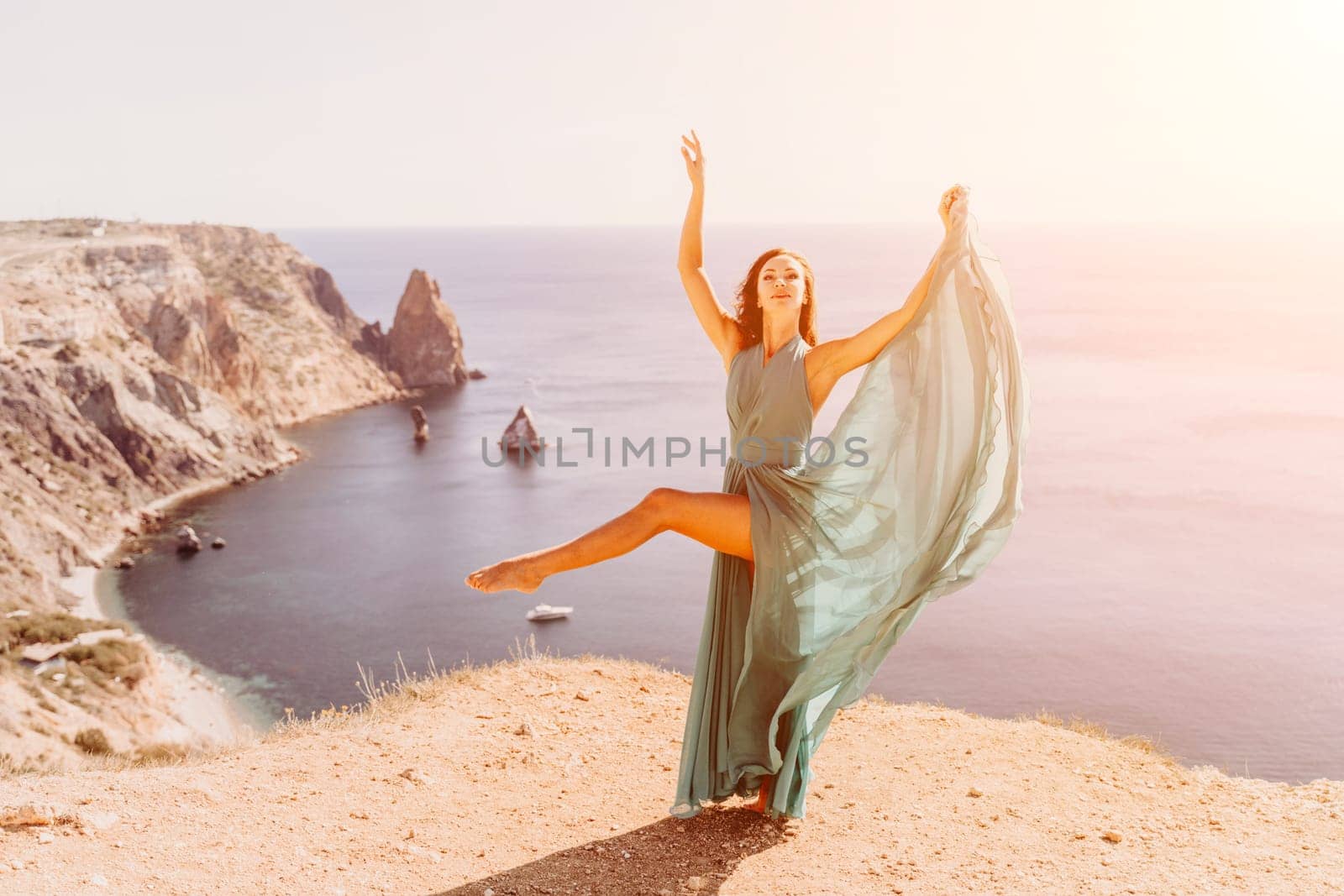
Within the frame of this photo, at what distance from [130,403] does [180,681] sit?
2431 centimetres

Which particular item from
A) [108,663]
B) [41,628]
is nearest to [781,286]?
[108,663]

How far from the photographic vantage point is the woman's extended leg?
4582 millimetres

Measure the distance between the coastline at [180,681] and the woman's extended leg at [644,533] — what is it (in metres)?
12.6

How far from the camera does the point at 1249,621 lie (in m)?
41.7

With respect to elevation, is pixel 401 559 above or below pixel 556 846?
below

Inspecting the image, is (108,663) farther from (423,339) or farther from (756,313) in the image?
(423,339)

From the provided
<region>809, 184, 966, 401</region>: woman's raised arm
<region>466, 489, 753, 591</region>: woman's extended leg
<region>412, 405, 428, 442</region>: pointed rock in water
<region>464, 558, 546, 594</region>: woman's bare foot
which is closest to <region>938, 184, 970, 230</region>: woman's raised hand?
<region>809, 184, 966, 401</region>: woman's raised arm

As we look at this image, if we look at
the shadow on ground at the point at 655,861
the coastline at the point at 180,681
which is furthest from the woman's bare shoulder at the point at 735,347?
the coastline at the point at 180,681

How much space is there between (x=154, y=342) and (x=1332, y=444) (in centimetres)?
7363

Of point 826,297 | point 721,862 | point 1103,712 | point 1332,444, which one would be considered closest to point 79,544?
point 1103,712

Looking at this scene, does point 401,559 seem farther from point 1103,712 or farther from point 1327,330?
point 1327,330

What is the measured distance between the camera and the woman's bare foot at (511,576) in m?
4.65

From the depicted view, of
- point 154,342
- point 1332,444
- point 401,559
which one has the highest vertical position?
point 154,342

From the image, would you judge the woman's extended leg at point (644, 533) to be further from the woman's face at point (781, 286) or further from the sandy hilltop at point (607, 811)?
the sandy hilltop at point (607, 811)
